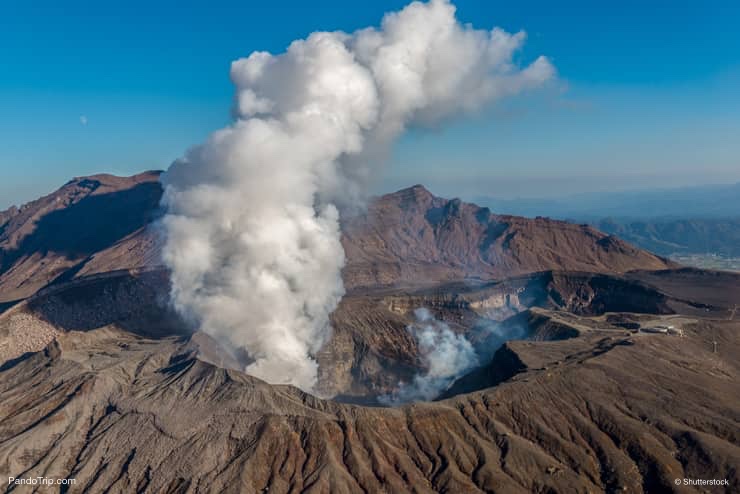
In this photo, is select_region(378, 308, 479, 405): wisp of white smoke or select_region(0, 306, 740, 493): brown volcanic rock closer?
select_region(0, 306, 740, 493): brown volcanic rock

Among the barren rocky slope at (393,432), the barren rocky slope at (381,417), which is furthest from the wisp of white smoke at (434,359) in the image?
the barren rocky slope at (393,432)

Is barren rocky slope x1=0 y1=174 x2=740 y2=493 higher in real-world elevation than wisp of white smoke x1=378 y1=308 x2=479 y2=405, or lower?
higher

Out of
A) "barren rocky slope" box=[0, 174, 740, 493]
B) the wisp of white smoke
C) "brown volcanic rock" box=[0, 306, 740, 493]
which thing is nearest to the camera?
"brown volcanic rock" box=[0, 306, 740, 493]

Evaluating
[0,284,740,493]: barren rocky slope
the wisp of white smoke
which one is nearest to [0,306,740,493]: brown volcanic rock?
[0,284,740,493]: barren rocky slope

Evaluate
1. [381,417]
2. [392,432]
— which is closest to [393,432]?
[392,432]

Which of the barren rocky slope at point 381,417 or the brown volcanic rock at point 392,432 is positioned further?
the barren rocky slope at point 381,417

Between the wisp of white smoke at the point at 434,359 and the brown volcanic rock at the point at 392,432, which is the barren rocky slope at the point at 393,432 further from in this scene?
the wisp of white smoke at the point at 434,359

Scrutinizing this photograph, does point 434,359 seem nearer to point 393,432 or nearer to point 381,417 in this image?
point 381,417

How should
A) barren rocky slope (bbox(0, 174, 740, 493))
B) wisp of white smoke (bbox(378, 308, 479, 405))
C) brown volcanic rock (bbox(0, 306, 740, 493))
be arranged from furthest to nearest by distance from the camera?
wisp of white smoke (bbox(378, 308, 479, 405)), barren rocky slope (bbox(0, 174, 740, 493)), brown volcanic rock (bbox(0, 306, 740, 493))

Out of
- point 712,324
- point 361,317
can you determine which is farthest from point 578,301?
point 361,317

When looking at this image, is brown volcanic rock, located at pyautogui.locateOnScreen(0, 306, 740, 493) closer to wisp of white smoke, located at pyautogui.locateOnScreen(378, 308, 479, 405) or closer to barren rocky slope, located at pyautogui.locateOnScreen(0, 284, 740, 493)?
barren rocky slope, located at pyautogui.locateOnScreen(0, 284, 740, 493)
